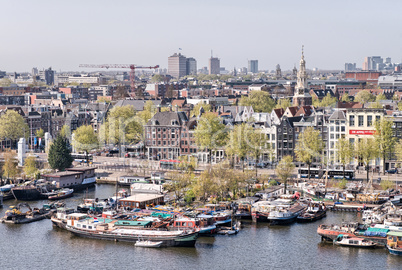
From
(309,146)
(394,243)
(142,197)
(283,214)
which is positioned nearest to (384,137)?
(309,146)

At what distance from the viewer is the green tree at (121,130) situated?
96.3 m

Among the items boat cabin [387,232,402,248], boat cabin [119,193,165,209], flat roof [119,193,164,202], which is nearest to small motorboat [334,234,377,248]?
boat cabin [387,232,402,248]

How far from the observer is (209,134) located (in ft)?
274

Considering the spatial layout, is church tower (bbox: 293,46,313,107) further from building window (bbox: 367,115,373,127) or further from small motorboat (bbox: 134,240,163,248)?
small motorboat (bbox: 134,240,163,248)

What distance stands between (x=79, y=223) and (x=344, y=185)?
2707 centimetres

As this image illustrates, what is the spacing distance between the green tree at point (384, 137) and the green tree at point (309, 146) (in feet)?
20.6

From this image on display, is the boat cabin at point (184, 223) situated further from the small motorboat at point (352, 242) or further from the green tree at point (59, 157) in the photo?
the green tree at point (59, 157)

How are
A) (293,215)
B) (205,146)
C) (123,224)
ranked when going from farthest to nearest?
1. (205,146)
2. (293,215)
3. (123,224)

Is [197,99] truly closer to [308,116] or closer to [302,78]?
[302,78]

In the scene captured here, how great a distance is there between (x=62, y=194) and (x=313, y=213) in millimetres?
25834

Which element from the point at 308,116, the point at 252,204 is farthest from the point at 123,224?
the point at 308,116

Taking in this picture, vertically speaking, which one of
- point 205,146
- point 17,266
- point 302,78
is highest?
point 302,78

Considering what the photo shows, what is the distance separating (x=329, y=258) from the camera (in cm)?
4756

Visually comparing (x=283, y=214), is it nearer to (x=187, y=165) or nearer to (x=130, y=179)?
(x=187, y=165)
